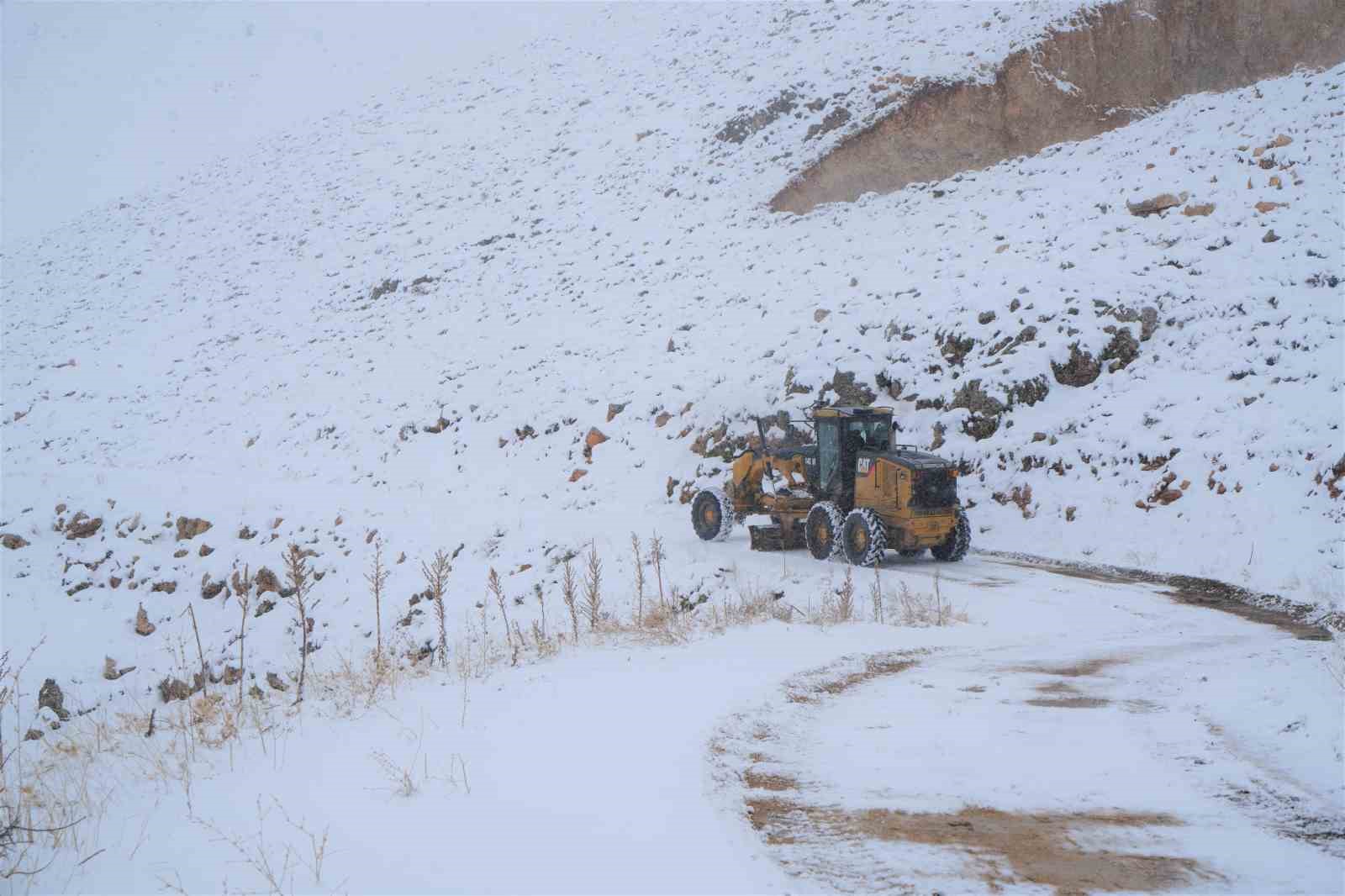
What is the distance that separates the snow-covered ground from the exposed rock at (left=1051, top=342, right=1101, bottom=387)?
160 millimetres

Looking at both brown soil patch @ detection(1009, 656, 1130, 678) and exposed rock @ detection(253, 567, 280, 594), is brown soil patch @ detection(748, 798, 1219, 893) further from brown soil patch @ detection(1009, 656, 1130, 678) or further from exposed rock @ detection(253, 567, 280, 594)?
exposed rock @ detection(253, 567, 280, 594)

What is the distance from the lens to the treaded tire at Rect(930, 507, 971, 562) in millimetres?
11883

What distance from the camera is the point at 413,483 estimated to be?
1783 cm

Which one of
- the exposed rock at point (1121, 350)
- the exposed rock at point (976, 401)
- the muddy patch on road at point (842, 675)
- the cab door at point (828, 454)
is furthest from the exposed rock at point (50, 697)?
the exposed rock at point (1121, 350)

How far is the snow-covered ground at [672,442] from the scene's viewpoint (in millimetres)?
3744

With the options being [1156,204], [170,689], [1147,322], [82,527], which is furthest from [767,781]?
[1156,204]

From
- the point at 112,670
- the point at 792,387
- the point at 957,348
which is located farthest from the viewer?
the point at 792,387

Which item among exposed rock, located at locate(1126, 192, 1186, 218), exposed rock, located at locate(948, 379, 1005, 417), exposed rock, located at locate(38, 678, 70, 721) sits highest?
exposed rock, located at locate(1126, 192, 1186, 218)

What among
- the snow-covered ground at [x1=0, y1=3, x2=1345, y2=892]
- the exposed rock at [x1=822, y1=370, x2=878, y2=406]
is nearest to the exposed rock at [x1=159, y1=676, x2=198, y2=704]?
the snow-covered ground at [x1=0, y1=3, x2=1345, y2=892]

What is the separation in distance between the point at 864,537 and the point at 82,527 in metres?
13.9

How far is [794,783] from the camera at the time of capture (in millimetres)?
3914

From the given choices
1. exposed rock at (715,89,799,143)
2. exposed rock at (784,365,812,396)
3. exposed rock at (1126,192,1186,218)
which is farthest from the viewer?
exposed rock at (715,89,799,143)

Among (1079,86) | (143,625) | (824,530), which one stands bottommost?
(143,625)

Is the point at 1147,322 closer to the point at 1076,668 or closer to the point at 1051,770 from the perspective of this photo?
the point at 1076,668
